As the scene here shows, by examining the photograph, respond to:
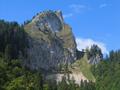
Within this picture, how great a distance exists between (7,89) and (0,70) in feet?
130

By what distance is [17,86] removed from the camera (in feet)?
474

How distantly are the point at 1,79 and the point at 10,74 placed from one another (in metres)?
25.0

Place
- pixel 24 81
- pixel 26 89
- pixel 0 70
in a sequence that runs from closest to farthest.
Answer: pixel 26 89
pixel 24 81
pixel 0 70

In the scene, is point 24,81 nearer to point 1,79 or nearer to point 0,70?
point 1,79

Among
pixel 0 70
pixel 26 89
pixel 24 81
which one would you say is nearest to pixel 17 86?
pixel 26 89

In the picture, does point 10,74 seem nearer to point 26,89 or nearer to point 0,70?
point 0,70

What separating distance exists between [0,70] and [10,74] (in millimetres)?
6761

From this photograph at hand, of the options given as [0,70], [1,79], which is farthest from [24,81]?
[0,70]

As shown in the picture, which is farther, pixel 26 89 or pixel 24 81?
pixel 24 81

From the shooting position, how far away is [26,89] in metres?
143

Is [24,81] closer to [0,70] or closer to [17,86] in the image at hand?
[17,86]

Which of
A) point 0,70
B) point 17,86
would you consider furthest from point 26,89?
point 0,70

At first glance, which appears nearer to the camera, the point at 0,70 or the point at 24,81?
the point at 24,81

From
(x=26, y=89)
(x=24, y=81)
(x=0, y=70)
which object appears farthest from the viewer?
(x=0, y=70)
